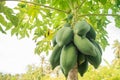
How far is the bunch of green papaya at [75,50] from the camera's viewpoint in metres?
2.32

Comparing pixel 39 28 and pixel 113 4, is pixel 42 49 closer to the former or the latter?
pixel 39 28

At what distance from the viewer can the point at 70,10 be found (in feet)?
9.39

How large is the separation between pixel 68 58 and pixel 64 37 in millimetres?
156

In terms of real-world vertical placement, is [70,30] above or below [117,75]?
above

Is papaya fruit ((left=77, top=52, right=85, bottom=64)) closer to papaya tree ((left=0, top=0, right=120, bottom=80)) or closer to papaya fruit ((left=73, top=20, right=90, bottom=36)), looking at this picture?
papaya fruit ((left=73, top=20, right=90, bottom=36))

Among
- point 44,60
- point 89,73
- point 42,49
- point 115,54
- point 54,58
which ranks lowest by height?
point 115,54

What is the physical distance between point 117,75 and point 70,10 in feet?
20.5

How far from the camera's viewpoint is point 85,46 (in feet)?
7.63

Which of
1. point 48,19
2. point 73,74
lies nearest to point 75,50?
point 73,74

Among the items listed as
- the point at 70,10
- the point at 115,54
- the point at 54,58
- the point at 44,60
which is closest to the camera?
the point at 54,58

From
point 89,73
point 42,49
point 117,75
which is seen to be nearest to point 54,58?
point 42,49

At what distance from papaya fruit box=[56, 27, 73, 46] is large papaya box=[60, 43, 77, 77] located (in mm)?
52

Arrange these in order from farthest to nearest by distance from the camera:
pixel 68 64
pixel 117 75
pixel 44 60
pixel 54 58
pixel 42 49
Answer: pixel 44 60
pixel 117 75
pixel 42 49
pixel 54 58
pixel 68 64

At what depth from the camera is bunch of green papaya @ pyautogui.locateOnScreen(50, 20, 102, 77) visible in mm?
2322
